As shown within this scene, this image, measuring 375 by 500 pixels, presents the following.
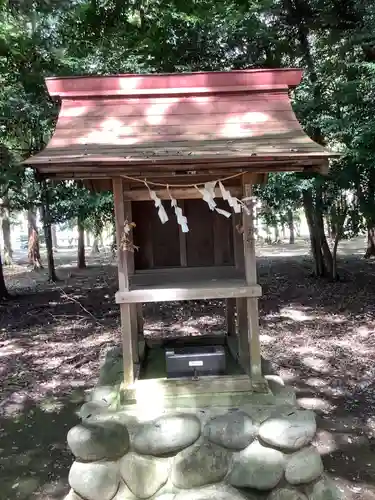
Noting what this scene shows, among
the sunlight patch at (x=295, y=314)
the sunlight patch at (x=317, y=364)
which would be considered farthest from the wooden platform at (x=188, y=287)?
the sunlight patch at (x=295, y=314)

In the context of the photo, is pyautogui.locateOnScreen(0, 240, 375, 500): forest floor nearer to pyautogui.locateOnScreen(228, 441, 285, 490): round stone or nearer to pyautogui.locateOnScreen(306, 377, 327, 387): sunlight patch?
pyautogui.locateOnScreen(306, 377, 327, 387): sunlight patch

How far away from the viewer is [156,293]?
3.12 metres

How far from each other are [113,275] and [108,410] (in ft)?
35.0

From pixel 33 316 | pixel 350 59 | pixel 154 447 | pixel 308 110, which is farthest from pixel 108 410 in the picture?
pixel 350 59

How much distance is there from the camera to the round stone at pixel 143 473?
294 centimetres

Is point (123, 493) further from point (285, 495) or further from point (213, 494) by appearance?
point (285, 495)

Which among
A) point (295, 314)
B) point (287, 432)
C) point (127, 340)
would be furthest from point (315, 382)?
point (295, 314)

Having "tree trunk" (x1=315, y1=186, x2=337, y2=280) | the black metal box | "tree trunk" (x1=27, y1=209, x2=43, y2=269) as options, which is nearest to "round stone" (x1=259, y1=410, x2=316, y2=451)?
the black metal box

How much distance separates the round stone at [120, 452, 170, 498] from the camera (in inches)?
116

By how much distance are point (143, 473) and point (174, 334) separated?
4.35 meters

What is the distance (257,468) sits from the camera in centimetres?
292

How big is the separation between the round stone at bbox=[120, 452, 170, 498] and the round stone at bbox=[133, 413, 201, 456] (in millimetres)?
57

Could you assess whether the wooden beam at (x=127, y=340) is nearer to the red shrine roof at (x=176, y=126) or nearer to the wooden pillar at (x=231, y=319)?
the red shrine roof at (x=176, y=126)

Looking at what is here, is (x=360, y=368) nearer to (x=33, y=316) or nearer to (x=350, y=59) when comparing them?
(x=350, y=59)
